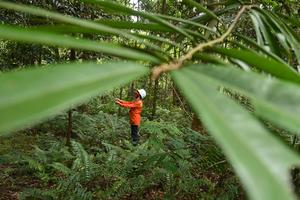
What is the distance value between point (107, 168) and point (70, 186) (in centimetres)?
54

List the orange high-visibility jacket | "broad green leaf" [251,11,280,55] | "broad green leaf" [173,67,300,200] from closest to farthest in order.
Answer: "broad green leaf" [173,67,300,200] < "broad green leaf" [251,11,280,55] < the orange high-visibility jacket

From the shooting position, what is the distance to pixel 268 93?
39 centimetres

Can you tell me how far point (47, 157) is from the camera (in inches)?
209

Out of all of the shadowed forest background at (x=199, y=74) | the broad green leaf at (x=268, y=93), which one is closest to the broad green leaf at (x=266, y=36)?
the shadowed forest background at (x=199, y=74)

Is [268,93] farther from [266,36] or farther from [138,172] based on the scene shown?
[138,172]

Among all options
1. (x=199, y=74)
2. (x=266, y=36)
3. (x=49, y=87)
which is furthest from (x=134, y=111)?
(x=49, y=87)

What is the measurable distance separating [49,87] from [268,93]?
0.20 m

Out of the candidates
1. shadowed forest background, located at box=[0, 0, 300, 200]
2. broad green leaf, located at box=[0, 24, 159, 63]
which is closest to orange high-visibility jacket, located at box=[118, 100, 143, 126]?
shadowed forest background, located at box=[0, 0, 300, 200]

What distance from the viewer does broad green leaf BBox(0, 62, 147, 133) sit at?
0.96 feet

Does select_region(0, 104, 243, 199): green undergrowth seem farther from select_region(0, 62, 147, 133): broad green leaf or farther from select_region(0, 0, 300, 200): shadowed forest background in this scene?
select_region(0, 62, 147, 133): broad green leaf

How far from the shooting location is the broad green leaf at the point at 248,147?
0.28 meters

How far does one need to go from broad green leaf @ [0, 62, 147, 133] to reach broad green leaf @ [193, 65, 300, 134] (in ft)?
0.32

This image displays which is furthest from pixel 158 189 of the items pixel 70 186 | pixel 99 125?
pixel 99 125

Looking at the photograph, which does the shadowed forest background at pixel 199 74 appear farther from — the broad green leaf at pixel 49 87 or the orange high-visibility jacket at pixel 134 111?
the orange high-visibility jacket at pixel 134 111
